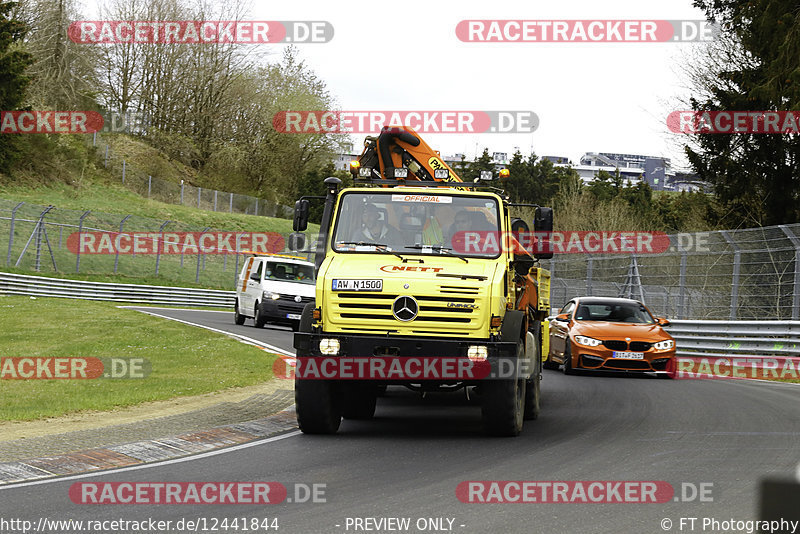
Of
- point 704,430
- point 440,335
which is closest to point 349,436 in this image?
point 440,335

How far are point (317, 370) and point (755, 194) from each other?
2321 centimetres

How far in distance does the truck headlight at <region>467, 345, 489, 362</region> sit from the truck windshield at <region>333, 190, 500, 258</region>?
135cm

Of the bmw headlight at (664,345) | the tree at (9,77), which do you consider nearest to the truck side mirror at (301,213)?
the bmw headlight at (664,345)

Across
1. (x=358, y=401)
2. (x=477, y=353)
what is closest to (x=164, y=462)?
(x=477, y=353)

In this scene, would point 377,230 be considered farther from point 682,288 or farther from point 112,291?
point 112,291

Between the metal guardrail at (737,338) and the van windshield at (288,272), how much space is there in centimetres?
1026

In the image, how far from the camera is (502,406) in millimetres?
9781

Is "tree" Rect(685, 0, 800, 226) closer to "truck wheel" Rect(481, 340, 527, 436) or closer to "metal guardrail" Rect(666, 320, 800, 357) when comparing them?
"metal guardrail" Rect(666, 320, 800, 357)

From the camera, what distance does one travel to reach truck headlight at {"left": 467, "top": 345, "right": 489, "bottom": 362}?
31.0ft

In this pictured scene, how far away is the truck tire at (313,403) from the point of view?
9.78 metres

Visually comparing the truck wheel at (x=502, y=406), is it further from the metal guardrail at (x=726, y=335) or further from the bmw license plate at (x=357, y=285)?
the metal guardrail at (x=726, y=335)

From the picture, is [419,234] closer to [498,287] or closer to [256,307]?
[498,287]

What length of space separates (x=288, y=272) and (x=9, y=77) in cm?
2793

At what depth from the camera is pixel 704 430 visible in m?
10.6
